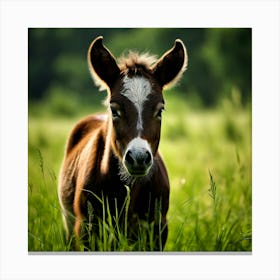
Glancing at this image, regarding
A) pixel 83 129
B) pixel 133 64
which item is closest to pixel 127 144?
pixel 133 64

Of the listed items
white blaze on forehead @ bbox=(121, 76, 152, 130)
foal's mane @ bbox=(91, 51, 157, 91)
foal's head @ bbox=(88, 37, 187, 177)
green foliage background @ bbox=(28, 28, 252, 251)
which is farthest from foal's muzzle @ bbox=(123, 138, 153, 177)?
foal's mane @ bbox=(91, 51, 157, 91)

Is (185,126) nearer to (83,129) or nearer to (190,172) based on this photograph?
(190,172)

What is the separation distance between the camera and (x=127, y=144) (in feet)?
11.9

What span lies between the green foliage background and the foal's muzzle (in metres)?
0.42

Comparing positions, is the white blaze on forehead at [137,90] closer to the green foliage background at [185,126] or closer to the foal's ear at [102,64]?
the foal's ear at [102,64]

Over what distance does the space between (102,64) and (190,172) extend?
2.38 meters

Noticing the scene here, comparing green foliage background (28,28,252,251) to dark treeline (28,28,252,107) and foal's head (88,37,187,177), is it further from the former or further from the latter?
foal's head (88,37,187,177)

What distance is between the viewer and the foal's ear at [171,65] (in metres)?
3.93

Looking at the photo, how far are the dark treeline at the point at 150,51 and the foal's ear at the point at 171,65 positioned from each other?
71 centimetres

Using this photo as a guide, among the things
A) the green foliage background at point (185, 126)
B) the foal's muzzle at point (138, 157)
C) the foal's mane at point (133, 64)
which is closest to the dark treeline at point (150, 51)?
the green foliage background at point (185, 126)

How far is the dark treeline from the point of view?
4762 mm
